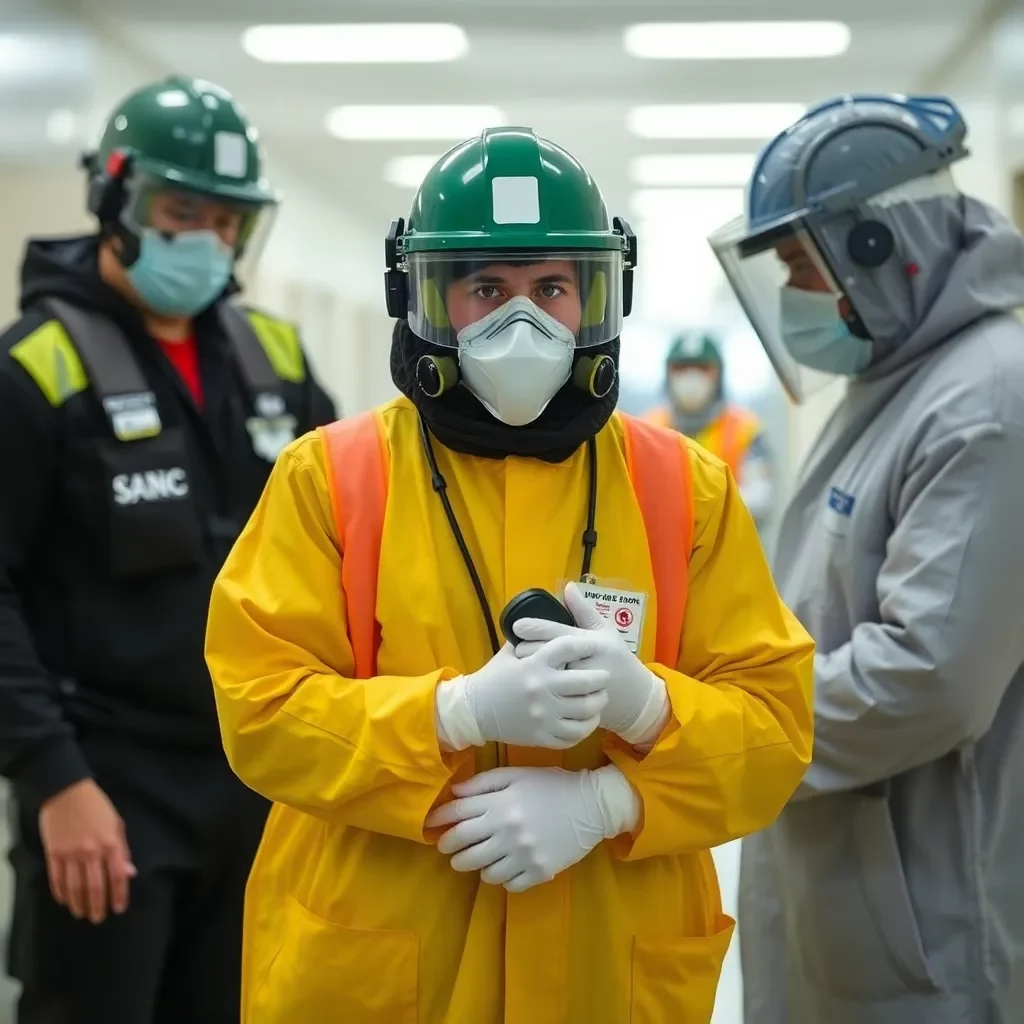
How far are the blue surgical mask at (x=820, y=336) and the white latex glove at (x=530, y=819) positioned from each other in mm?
855

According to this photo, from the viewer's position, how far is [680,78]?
516 cm

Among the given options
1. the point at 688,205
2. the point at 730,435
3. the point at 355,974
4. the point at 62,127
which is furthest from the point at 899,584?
the point at 688,205

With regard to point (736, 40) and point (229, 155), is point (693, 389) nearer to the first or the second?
point (736, 40)

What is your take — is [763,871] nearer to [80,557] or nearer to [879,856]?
[879,856]

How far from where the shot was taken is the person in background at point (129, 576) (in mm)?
1746

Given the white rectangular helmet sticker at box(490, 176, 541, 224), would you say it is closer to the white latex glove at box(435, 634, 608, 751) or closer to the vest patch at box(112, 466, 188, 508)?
the white latex glove at box(435, 634, 608, 751)

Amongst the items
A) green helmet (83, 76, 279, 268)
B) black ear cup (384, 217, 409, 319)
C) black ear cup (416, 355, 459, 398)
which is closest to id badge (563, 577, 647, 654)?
black ear cup (416, 355, 459, 398)

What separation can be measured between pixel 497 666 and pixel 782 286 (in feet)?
3.22

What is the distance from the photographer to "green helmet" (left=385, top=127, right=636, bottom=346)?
1.19 m

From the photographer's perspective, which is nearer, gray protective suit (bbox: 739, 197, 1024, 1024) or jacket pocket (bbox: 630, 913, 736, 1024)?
jacket pocket (bbox: 630, 913, 736, 1024)

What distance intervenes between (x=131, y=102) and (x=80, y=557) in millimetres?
827

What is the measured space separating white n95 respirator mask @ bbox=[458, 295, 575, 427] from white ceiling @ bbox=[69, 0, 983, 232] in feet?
11.1

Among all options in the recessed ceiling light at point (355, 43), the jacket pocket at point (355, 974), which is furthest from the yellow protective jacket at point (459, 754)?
the recessed ceiling light at point (355, 43)

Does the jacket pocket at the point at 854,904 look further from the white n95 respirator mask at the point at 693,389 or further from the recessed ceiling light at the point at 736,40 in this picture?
the white n95 respirator mask at the point at 693,389
